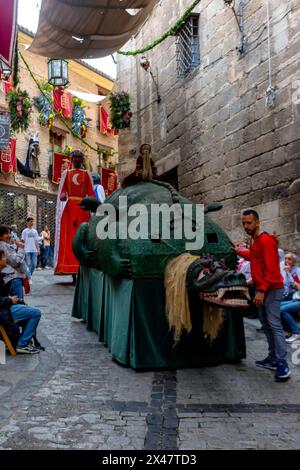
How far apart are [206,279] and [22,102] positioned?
18259 mm

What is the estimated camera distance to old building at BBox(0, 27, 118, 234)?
2166 centimetres

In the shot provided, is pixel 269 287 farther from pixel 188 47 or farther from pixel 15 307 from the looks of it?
pixel 188 47

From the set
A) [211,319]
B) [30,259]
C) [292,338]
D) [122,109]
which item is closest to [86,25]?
[211,319]

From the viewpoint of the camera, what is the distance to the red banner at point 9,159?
20.7 meters

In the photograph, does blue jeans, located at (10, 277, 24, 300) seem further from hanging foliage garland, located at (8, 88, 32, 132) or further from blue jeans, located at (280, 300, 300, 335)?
hanging foliage garland, located at (8, 88, 32, 132)

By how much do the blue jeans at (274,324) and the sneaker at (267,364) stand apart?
4cm

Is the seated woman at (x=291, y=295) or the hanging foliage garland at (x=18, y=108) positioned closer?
the seated woman at (x=291, y=295)

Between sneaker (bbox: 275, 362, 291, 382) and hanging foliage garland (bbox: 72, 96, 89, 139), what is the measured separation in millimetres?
22514

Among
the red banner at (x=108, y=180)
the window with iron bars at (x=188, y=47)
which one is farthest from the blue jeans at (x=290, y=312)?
the red banner at (x=108, y=180)

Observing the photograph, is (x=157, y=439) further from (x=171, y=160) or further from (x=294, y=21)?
(x=171, y=160)

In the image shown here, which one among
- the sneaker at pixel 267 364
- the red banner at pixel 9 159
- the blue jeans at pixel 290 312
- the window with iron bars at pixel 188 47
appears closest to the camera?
the sneaker at pixel 267 364

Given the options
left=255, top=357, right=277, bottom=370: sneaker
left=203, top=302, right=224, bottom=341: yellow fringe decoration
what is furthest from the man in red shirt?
left=203, top=302, right=224, bottom=341: yellow fringe decoration

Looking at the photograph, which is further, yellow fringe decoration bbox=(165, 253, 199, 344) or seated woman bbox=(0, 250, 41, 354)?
seated woman bbox=(0, 250, 41, 354)

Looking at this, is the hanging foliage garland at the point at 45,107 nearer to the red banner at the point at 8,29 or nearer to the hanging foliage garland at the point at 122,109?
the hanging foliage garland at the point at 122,109
